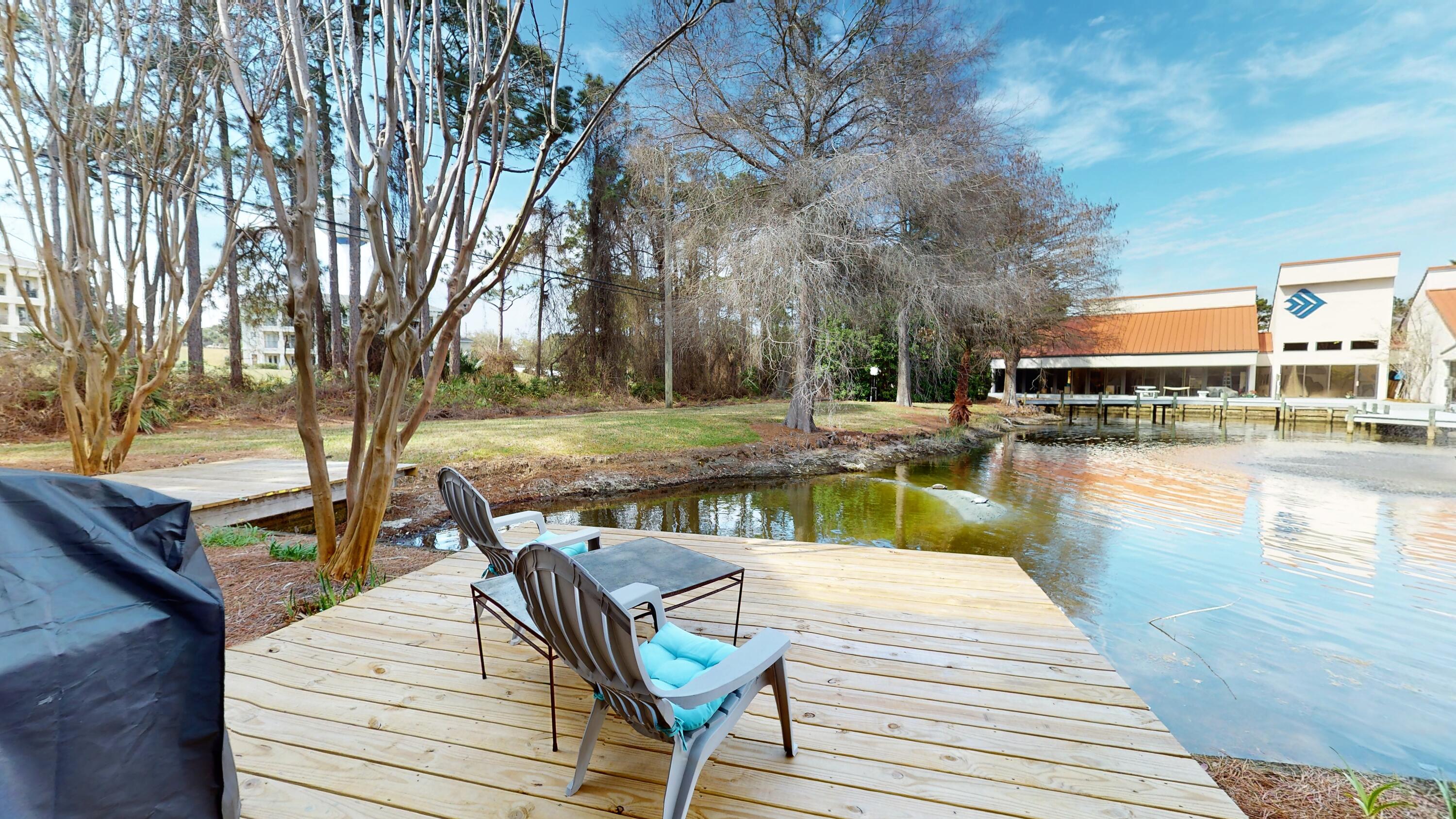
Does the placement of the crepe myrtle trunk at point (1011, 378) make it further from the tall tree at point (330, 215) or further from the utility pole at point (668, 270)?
the tall tree at point (330, 215)

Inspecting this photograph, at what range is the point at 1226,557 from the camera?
6.49 m

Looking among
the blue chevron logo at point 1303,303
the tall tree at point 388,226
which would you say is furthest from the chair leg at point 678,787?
the blue chevron logo at point 1303,303

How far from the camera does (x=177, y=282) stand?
6105 millimetres

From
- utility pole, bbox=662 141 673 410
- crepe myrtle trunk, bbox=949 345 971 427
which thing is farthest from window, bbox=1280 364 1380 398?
utility pole, bbox=662 141 673 410

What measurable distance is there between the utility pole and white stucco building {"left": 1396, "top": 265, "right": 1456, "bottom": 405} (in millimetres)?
29520

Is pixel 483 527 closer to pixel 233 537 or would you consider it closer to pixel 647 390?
pixel 233 537

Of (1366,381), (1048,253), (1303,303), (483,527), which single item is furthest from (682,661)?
(1366,381)

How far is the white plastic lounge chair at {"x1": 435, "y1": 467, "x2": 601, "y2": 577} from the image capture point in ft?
9.43

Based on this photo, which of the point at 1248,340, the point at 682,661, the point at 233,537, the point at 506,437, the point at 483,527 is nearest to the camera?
the point at 682,661

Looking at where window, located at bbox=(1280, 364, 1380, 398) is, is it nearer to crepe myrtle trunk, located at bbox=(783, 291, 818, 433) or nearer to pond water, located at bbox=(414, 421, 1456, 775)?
pond water, located at bbox=(414, 421, 1456, 775)

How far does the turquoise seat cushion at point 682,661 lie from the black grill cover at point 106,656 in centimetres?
109

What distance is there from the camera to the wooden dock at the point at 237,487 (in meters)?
5.91

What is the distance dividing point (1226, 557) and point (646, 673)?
7.79m

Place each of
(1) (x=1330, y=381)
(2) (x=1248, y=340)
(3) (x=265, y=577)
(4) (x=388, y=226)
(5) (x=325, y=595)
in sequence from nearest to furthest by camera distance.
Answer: (5) (x=325, y=595) < (4) (x=388, y=226) < (3) (x=265, y=577) < (1) (x=1330, y=381) < (2) (x=1248, y=340)
